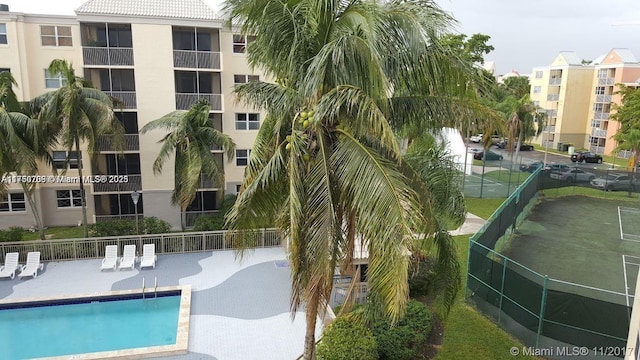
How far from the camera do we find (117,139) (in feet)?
60.0

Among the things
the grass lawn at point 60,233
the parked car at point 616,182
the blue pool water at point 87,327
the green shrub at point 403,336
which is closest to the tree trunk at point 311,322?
the green shrub at point 403,336

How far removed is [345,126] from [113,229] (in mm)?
15835

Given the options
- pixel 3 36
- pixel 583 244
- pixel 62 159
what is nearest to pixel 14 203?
pixel 62 159

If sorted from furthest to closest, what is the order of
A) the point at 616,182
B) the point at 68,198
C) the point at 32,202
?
the point at 616,182 → the point at 68,198 → the point at 32,202

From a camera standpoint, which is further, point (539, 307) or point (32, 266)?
point (32, 266)

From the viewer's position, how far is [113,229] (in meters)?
19.3

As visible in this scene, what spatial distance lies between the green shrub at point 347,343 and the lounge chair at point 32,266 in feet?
38.7

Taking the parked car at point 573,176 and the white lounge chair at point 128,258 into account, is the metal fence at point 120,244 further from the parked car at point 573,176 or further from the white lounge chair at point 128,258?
the parked car at point 573,176

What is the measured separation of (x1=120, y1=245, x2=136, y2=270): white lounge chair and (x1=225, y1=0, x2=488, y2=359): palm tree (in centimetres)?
1122

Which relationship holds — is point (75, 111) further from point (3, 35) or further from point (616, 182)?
point (616, 182)

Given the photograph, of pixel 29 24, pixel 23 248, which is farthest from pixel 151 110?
pixel 23 248

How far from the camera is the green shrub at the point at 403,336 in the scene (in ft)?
33.4

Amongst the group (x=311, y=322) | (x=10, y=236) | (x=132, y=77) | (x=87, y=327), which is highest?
(x=132, y=77)

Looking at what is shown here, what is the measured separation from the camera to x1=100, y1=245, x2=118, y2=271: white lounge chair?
16672 millimetres
